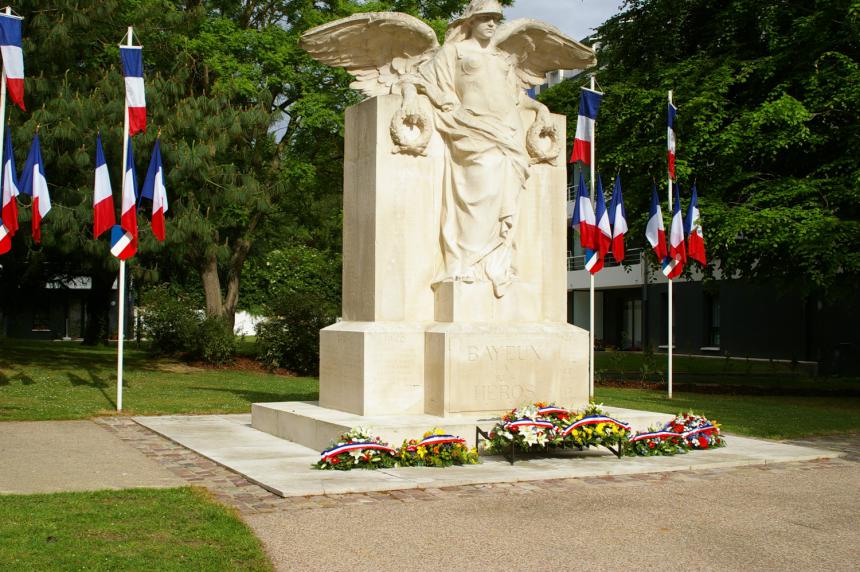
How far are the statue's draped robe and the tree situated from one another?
32.6 ft

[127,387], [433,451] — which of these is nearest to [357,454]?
[433,451]

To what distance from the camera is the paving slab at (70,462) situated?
8.70m

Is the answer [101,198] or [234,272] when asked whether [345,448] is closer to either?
[101,198]

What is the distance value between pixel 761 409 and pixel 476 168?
9443mm

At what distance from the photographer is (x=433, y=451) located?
978cm

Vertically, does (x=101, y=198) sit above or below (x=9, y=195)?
above

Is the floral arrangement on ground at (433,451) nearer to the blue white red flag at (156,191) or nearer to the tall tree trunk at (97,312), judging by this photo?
the blue white red flag at (156,191)

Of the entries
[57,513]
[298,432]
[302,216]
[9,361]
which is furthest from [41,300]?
[57,513]

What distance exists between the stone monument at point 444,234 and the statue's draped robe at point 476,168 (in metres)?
0.02

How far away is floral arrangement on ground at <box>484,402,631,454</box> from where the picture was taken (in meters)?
10.0

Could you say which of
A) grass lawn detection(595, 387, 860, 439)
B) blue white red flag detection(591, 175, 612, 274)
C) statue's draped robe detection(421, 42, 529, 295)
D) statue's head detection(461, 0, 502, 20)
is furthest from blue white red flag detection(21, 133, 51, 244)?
grass lawn detection(595, 387, 860, 439)

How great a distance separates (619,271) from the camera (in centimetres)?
4906

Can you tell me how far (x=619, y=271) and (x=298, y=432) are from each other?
→ 39.3 metres

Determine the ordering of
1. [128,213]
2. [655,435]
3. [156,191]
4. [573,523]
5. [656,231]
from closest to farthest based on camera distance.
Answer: [573,523] → [655,435] → [128,213] → [156,191] → [656,231]
